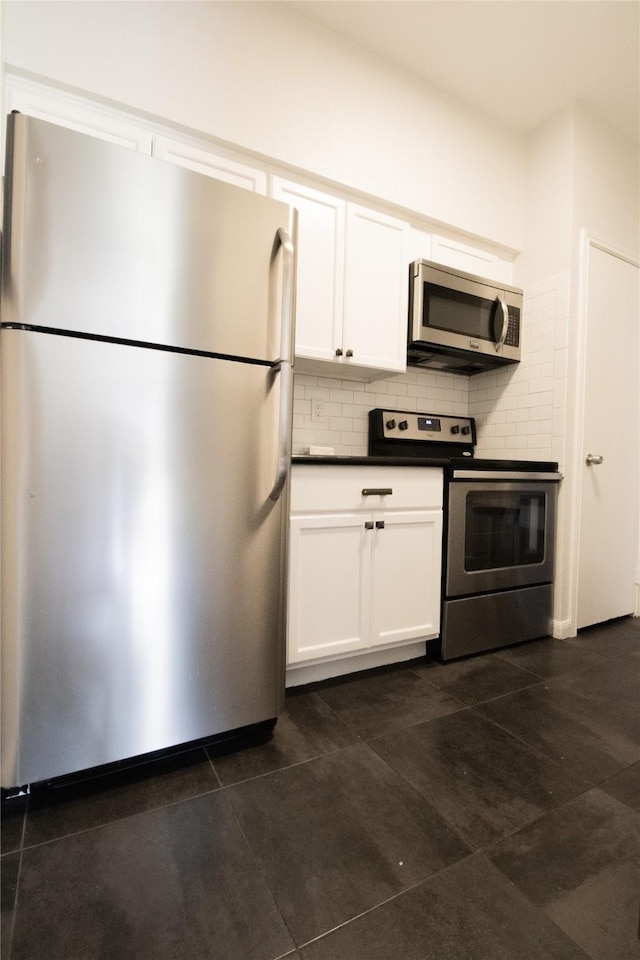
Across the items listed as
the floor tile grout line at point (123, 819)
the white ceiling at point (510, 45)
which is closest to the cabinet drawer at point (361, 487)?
the floor tile grout line at point (123, 819)

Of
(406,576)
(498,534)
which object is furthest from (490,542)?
(406,576)

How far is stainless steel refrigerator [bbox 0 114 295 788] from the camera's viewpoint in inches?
40.5

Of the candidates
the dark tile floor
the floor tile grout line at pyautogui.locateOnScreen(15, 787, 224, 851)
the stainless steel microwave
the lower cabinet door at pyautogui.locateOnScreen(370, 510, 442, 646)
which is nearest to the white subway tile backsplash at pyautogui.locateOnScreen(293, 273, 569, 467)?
the stainless steel microwave

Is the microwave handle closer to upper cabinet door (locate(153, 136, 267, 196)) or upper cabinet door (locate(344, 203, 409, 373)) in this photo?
upper cabinet door (locate(344, 203, 409, 373))

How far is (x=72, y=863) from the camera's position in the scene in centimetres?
93

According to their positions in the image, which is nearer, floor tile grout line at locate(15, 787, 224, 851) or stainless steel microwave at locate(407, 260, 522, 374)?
floor tile grout line at locate(15, 787, 224, 851)

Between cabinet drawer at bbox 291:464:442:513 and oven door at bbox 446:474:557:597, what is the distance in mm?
140

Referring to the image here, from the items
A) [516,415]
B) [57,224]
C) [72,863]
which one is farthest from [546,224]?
[72,863]

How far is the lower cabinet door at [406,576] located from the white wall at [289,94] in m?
1.55

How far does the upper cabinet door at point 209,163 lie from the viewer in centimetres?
163

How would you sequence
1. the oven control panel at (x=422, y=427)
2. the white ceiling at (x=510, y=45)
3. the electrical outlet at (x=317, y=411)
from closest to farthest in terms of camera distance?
1. the white ceiling at (x=510, y=45)
2. the electrical outlet at (x=317, y=411)
3. the oven control panel at (x=422, y=427)

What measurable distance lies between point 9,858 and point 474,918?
3.16 feet

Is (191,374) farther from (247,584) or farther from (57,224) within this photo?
(247,584)

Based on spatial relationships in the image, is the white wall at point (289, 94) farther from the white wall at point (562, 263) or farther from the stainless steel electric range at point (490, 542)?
the stainless steel electric range at point (490, 542)
